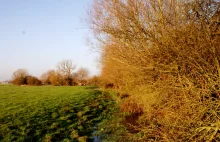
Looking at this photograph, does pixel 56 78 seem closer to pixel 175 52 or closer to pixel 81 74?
pixel 81 74

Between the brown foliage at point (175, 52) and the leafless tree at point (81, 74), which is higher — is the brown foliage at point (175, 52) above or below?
below

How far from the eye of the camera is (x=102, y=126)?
45.3 ft

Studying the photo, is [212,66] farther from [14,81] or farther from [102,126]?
[14,81]

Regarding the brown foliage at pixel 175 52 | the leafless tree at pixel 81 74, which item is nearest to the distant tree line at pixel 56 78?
the leafless tree at pixel 81 74

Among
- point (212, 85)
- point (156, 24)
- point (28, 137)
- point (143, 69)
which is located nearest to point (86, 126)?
point (28, 137)

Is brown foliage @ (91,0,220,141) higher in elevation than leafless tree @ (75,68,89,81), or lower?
lower

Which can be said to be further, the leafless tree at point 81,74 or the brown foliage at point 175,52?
Answer: the leafless tree at point 81,74

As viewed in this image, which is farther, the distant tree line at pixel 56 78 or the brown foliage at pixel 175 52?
the distant tree line at pixel 56 78

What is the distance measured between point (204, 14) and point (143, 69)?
9.08 ft

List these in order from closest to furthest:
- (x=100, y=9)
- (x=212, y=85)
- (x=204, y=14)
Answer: (x=212, y=85), (x=204, y=14), (x=100, y=9)

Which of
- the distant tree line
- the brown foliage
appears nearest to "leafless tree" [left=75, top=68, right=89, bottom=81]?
the distant tree line

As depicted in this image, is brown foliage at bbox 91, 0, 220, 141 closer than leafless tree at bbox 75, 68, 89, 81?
Yes

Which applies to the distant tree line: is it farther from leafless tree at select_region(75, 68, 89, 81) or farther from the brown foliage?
the brown foliage

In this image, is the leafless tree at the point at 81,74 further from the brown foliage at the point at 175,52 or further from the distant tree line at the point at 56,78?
the brown foliage at the point at 175,52
